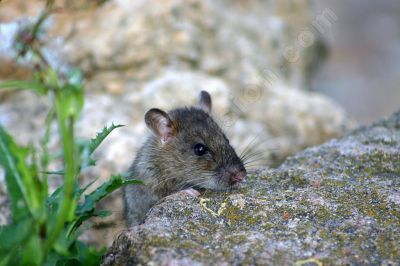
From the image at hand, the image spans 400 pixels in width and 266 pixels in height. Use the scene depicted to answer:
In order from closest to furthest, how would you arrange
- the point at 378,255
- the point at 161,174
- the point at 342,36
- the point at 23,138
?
1. the point at 378,255
2. the point at 161,174
3. the point at 23,138
4. the point at 342,36

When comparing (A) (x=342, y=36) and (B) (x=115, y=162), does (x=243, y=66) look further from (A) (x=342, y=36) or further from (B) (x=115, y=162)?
(A) (x=342, y=36)

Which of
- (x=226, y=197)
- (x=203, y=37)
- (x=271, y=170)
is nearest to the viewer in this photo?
(x=226, y=197)

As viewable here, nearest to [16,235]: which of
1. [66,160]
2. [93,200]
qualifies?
[66,160]

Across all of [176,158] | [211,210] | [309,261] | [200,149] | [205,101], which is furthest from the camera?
[205,101]

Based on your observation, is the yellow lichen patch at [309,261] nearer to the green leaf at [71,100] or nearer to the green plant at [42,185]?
the green plant at [42,185]

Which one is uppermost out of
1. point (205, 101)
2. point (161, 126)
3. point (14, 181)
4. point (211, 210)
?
point (205, 101)

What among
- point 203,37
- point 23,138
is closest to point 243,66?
point 203,37

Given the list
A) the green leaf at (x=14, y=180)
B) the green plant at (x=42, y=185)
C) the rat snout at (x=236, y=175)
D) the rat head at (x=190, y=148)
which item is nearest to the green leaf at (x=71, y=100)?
the green plant at (x=42, y=185)

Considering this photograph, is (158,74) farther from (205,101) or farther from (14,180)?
(14,180)
